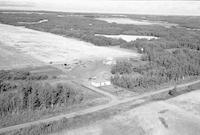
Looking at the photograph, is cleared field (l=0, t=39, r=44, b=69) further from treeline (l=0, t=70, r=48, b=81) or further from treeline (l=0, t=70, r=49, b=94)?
treeline (l=0, t=70, r=49, b=94)

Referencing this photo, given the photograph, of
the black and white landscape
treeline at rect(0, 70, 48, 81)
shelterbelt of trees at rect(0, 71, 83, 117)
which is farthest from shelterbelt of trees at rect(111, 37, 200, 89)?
treeline at rect(0, 70, 48, 81)

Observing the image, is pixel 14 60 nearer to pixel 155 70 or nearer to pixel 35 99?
pixel 35 99

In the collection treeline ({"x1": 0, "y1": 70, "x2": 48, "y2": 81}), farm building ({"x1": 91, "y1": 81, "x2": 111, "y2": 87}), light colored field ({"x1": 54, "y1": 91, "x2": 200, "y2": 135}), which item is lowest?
light colored field ({"x1": 54, "y1": 91, "x2": 200, "y2": 135})

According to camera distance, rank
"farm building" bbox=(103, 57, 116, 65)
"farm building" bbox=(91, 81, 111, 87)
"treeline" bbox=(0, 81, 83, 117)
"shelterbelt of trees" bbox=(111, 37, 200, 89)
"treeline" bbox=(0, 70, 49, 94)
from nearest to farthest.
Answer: "treeline" bbox=(0, 81, 83, 117), "treeline" bbox=(0, 70, 49, 94), "farm building" bbox=(91, 81, 111, 87), "shelterbelt of trees" bbox=(111, 37, 200, 89), "farm building" bbox=(103, 57, 116, 65)

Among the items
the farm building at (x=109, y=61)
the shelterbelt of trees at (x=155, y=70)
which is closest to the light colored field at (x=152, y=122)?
the shelterbelt of trees at (x=155, y=70)

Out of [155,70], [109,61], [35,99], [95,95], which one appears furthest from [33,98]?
[109,61]

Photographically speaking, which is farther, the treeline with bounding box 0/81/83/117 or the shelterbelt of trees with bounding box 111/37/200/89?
the shelterbelt of trees with bounding box 111/37/200/89
